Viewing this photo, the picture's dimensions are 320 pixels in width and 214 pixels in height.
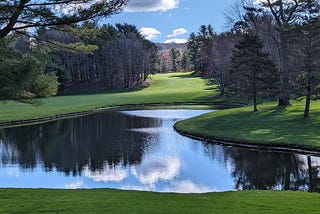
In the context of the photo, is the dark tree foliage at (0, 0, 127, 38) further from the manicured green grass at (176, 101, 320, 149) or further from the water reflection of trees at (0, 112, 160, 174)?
the manicured green grass at (176, 101, 320, 149)

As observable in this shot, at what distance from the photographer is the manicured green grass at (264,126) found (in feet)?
86.9

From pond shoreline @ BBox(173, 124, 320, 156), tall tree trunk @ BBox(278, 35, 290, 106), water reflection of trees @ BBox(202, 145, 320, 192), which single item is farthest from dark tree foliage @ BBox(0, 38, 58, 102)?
tall tree trunk @ BBox(278, 35, 290, 106)

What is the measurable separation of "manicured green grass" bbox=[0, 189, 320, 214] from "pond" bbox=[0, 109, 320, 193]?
5.27m

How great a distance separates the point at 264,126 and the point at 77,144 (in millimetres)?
15351

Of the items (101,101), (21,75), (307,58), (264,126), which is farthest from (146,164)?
(101,101)

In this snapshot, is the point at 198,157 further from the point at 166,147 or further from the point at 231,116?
the point at 231,116

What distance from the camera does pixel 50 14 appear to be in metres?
12.8

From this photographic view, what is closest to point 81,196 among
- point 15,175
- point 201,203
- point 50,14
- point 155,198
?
point 155,198

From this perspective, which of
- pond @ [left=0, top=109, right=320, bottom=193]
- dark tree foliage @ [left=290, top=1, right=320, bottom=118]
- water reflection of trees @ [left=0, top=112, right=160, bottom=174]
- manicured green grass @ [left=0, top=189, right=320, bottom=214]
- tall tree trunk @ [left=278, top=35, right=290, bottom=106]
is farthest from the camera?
tall tree trunk @ [left=278, top=35, right=290, bottom=106]

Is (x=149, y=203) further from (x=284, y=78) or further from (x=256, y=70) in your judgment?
(x=284, y=78)

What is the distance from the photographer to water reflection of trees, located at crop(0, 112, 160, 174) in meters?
23.7

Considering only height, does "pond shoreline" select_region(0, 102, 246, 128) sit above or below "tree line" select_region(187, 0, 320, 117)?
below

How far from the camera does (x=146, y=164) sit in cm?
2262

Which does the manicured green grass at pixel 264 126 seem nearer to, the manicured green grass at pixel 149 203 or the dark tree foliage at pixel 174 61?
the manicured green grass at pixel 149 203
